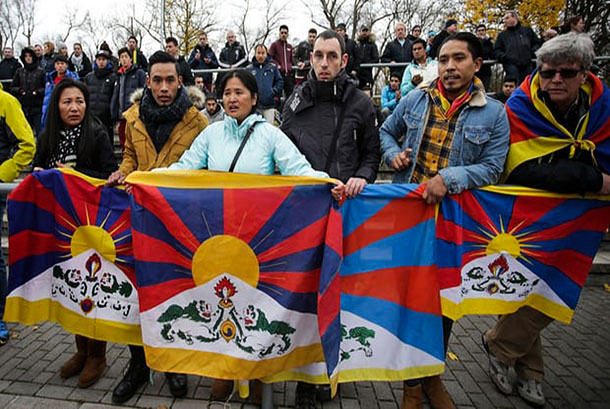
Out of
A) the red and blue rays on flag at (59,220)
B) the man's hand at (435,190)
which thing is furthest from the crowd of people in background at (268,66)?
A: the man's hand at (435,190)

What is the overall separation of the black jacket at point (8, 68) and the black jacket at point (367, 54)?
29.6 feet

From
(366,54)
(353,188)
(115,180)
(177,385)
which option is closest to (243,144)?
(353,188)

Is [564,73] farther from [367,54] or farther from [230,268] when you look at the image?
[367,54]

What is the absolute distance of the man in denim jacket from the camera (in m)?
2.50

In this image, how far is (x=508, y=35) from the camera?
866 centimetres

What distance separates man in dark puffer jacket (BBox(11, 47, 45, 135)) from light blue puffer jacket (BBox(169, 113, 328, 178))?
793cm

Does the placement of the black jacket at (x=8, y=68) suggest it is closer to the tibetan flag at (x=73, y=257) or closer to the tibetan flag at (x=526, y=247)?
the tibetan flag at (x=73, y=257)

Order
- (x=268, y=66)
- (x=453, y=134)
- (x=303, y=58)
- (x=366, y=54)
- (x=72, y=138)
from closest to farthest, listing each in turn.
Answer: (x=453, y=134) → (x=72, y=138) → (x=268, y=66) → (x=303, y=58) → (x=366, y=54)

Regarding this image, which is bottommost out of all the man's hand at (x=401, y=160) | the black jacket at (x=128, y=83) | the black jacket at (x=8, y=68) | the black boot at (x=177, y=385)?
the black boot at (x=177, y=385)

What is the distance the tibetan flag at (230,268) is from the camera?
239 cm

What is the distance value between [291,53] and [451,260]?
8741 millimetres

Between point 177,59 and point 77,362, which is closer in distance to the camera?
point 77,362

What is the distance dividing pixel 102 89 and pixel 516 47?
29.0 ft

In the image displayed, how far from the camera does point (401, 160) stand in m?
2.71
